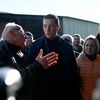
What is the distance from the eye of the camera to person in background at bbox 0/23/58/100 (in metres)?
4.11

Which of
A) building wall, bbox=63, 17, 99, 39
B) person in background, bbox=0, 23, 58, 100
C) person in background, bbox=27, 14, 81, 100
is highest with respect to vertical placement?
person in background, bbox=0, 23, 58, 100

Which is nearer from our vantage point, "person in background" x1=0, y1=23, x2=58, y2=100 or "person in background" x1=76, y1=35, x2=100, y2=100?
"person in background" x1=0, y1=23, x2=58, y2=100

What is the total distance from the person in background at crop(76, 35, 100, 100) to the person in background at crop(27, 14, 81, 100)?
108cm

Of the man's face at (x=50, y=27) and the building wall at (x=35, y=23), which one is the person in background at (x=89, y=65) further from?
the building wall at (x=35, y=23)

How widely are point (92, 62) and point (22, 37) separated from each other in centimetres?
231

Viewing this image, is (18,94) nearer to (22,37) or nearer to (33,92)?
(22,37)

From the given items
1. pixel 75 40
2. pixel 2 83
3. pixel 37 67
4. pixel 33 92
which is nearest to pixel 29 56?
pixel 33 92

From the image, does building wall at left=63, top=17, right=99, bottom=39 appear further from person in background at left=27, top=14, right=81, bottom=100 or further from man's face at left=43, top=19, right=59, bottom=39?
man's face at left=43, top=19, right=59, bottom=39

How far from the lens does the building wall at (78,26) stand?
22458 millimetres

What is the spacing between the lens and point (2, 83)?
3.25 m

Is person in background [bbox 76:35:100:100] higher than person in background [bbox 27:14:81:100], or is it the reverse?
person in background [bbox 27:14:81:100]

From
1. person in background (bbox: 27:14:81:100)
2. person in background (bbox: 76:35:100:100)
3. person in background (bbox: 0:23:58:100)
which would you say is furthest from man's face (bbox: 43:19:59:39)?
person in background (bbox: 76:35:100:100)

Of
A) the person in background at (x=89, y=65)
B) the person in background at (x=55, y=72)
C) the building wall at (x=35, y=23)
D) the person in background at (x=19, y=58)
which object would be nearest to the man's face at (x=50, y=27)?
the person in background at (x=55, y=72)

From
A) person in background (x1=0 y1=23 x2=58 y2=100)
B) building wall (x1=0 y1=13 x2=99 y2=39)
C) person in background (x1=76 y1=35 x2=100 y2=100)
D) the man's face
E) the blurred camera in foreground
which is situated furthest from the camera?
building wall (x1=0 y1=13 x2=99 y2=39)
